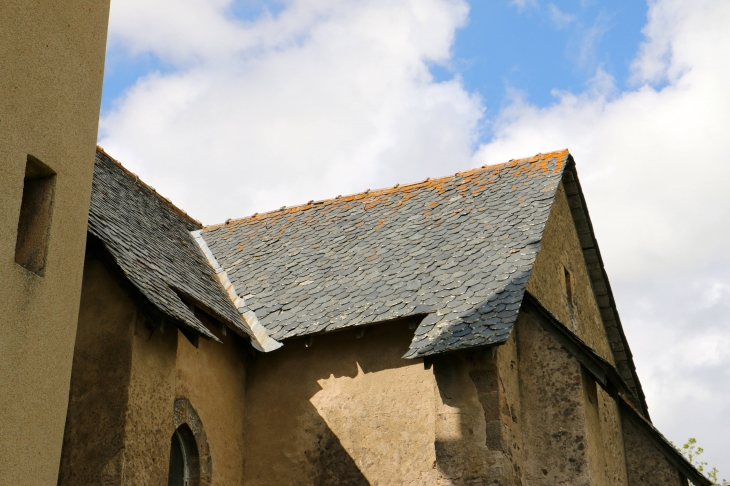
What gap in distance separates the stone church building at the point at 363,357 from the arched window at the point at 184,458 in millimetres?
19

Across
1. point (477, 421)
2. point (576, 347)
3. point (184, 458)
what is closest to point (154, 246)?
point (184, 458)

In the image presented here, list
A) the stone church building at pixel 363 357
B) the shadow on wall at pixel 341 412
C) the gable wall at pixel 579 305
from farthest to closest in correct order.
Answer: the gable wall at pixel 579 305 → the shadow on wall at pixel 341 412 → the stone church building at pixel 363 357

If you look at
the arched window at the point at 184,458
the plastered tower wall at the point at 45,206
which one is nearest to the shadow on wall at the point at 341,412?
the arched window at the point at 184,458

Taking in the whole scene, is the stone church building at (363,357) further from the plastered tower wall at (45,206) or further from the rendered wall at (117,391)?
the plastered tower wall at (45,206)

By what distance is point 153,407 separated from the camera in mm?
10062

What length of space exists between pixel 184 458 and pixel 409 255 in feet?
15.5

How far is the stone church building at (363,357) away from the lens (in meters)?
10.2

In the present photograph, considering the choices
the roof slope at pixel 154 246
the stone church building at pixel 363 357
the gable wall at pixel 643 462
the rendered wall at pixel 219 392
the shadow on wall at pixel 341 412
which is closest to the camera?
the stone church building at pixel 363 357

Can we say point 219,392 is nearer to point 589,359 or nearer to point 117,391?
point 117,391

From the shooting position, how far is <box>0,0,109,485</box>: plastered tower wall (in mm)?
7426

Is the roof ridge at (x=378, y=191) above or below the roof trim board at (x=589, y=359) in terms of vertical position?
above

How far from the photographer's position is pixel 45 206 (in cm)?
820

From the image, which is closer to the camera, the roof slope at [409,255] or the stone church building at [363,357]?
the stone church building at [363,357]

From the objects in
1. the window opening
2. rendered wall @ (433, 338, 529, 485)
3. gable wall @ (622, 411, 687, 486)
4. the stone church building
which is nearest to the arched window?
the stone church building
